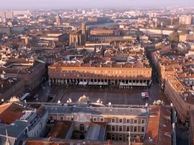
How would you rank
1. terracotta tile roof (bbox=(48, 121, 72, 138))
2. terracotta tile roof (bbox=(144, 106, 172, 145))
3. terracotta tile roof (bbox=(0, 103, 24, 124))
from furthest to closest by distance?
terracotta tile roof (bbox=(0, 103, 24, 124)) → terracotta tile roof (bbox=(48, 121, 72, 138)) → terracotta tile roof (bbox=(144, 106, 172, 145))

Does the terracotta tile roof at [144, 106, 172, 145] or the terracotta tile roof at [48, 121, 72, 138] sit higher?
the terracotta tile roof at [144, 106, 172, 145]

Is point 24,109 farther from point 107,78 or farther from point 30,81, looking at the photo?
point 107,78

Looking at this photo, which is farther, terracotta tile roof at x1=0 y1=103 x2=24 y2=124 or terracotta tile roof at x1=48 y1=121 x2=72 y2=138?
terracotta tile roof at x1=0 y1=103 x2=24 y2=124

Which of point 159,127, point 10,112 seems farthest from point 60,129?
point 159,127

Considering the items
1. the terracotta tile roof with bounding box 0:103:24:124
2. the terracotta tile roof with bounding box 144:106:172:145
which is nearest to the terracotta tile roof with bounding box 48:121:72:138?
the terracotta tile roof with bounding box 0:103:24:124

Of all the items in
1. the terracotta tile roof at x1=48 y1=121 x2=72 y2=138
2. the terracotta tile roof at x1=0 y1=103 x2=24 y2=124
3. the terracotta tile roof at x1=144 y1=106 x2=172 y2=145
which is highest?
the terracotta tile roof at x1=0 y1=103 x2=24 y2=124

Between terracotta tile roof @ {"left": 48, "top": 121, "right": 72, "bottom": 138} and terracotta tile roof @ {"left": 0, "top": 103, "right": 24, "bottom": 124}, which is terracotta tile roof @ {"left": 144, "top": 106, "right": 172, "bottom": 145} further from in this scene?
terracotta tile roof @ {"left": 0, "top": 103, "right": 24, "bottom": 124}

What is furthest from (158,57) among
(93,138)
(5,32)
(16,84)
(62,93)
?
(5,32)

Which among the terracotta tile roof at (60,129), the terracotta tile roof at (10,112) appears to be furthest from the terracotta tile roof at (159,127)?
the terracotta tile roof at (10,112)

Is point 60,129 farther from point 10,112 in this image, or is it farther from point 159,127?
point 159,127

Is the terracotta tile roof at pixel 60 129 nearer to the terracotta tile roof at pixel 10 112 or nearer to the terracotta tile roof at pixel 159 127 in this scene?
the terracotta tile roof at pixel 10 112

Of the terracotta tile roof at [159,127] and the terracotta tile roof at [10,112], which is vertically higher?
the terracotta tile roof at [10,112]
